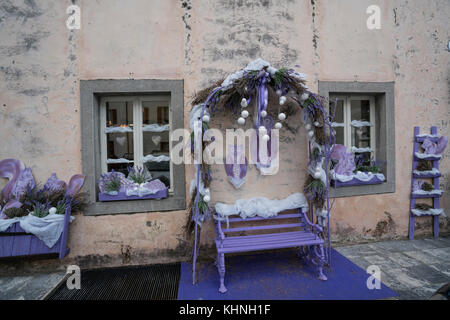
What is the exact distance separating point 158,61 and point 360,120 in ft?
11.5

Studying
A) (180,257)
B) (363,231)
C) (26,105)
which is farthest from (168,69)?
(363,231)

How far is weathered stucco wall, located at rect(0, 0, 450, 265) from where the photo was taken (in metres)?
3.08

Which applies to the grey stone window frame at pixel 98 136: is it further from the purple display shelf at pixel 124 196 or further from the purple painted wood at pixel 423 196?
the purple painted wood at pixel 423 196

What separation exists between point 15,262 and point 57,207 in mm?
1002

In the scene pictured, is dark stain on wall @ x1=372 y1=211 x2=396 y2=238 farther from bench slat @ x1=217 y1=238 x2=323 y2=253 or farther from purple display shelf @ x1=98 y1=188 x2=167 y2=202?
purple display shelf @ x1=98 y1=188 x2=167 y2=202

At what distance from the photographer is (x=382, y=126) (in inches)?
152

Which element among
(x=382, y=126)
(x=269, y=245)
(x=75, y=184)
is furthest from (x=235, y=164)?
(x=382, y=126)

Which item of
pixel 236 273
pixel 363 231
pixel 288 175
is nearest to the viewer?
pixel 236 273

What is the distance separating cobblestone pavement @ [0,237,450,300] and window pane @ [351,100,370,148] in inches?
67.8

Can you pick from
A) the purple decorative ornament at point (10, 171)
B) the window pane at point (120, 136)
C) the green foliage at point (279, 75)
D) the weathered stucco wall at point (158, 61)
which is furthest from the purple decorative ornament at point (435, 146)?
the purple decorative ornament at point (10, 171)

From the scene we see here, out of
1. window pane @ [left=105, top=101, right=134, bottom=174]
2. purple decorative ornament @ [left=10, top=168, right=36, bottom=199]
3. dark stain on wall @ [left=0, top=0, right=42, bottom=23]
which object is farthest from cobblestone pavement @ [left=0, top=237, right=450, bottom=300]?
dark stain on wall @ [left=0, top=0, right=42, bottom=23]
